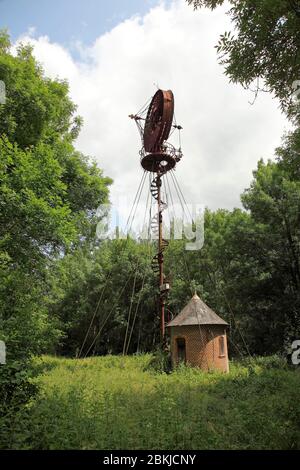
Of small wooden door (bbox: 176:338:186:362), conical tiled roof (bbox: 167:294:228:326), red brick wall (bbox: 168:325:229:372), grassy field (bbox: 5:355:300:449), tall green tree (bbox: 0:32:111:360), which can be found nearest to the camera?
grassy field (bbox: 5:355:300:449)

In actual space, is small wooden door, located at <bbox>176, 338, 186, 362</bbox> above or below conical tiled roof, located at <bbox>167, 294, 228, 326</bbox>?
below

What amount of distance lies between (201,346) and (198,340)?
35 centimetres

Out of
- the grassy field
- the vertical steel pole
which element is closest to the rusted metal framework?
the vertical steel pole

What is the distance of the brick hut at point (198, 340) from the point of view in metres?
18.3

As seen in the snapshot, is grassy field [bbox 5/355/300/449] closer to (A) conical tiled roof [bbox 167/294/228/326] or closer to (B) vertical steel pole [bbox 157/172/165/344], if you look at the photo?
(B) vertical steel pole [bbox 157/172/165/344]

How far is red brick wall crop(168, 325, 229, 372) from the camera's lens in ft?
59.7

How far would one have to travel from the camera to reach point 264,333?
87.4 feet

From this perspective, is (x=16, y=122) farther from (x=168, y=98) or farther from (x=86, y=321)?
(x=86, y=321)

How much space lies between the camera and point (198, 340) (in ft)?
61.0

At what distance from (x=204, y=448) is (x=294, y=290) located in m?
22.4

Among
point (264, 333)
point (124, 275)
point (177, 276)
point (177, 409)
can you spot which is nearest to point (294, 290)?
point (264, 333)

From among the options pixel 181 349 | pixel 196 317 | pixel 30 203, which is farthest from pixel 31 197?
pixel 181 349

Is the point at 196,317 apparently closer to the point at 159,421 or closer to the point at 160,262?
the point at 160,262

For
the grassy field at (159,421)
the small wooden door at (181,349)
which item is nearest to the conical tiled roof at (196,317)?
the small wooden door at (181,349)
